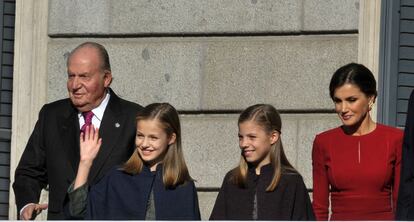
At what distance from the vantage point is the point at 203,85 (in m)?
11.2

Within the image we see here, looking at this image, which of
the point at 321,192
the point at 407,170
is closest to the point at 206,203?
the point at 321,192

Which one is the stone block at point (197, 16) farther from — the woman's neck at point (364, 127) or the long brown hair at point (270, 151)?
the long brown hair at point (270, 151)

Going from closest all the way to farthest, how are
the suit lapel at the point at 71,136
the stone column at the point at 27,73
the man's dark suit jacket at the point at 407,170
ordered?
the man's dark suit jacket at the point at 407,170 → the suit lapel at the point at 71,136 → the stone column at the point at 27,73

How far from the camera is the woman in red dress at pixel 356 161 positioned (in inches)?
344

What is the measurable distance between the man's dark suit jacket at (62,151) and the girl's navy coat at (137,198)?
0.44m

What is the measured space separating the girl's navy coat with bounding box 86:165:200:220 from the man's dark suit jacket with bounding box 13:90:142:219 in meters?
0.44

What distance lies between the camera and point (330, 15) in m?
11.1

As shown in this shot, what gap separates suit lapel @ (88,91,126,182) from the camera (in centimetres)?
903

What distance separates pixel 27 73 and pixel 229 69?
152 centimetres

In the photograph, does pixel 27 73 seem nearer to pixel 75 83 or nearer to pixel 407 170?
pixel 75 83

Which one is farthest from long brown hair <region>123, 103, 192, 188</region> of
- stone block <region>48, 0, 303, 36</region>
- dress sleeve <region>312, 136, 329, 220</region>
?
stone block <region>48, 0, 303, 36</region>

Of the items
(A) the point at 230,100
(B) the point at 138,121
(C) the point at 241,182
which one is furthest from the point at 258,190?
(A) the point at 230,100

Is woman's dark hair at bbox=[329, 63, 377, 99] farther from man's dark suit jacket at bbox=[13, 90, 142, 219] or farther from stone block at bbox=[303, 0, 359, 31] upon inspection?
stone block at bbox=[303, 0, 359, 31]

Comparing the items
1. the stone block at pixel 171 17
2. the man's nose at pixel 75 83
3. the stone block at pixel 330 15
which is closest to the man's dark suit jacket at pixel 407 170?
the man's nose at pixel 75 83
